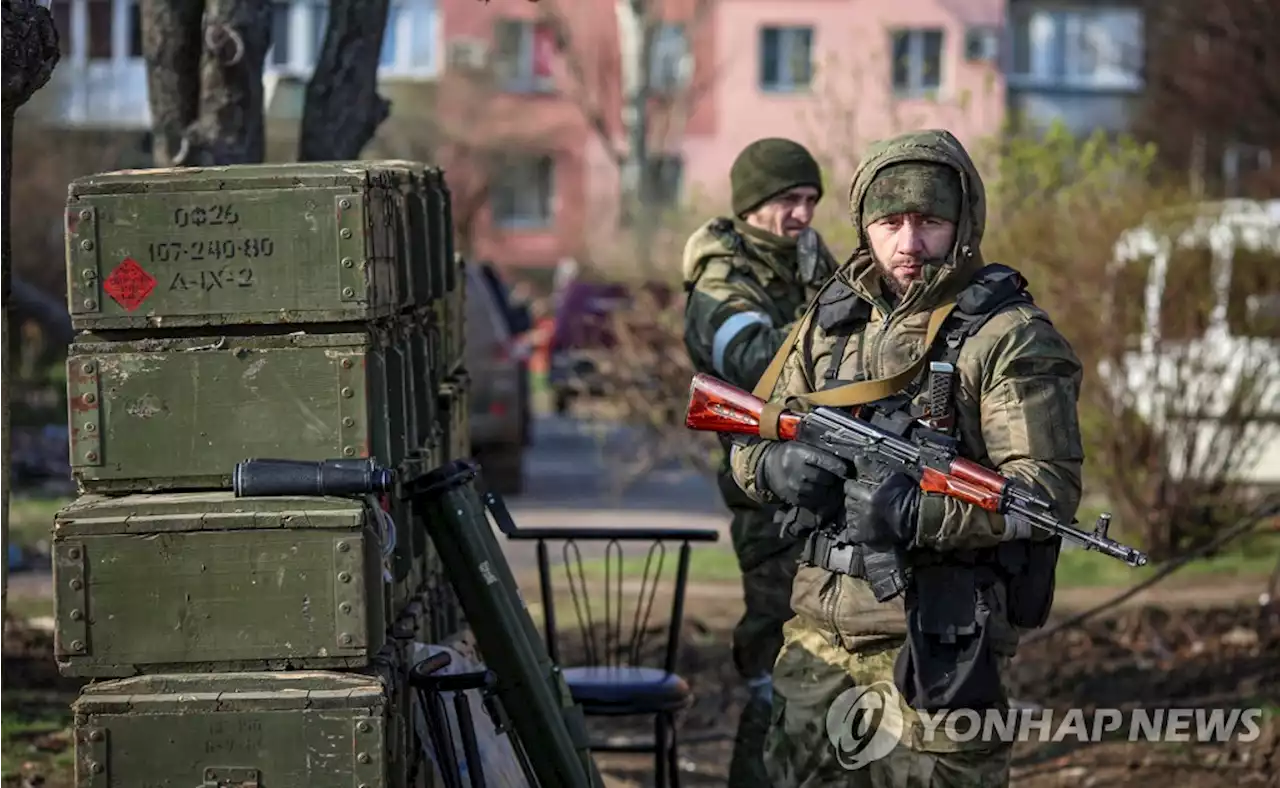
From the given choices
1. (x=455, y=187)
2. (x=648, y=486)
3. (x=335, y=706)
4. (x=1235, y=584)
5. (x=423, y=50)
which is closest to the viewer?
(x=335, y=706)

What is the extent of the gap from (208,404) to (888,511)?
5.01ft

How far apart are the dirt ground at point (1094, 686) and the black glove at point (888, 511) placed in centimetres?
276

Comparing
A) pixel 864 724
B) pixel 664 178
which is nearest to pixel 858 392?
pixel 864 724

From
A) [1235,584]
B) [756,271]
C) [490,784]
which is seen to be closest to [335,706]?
[490,784]

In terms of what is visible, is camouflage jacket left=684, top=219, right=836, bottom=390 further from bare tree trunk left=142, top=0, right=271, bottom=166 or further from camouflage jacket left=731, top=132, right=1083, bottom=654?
bare tree trunk left=142, top=0, right=271, bottom=166

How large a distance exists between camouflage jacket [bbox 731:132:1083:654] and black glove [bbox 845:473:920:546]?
3 centimetres

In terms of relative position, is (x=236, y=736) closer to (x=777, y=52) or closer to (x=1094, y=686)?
(x=1094, y=686)

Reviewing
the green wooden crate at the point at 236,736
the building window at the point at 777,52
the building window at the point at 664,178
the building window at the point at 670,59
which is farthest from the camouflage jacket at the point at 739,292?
the building window at the point at 777,52

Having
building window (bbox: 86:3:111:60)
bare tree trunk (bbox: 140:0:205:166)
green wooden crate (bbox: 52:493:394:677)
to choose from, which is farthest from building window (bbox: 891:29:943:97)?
green wooden crate (bbox: 52:493:394:677)

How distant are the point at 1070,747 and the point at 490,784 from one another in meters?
2.94

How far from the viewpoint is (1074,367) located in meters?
4.53

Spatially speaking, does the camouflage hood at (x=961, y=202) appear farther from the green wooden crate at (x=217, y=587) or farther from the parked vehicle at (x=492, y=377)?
the parked vehicle at (x=492, y=377)

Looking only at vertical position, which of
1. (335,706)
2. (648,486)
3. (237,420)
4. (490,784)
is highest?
(237,420)

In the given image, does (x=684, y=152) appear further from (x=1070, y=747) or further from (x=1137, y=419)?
(x=1070, y=747)
